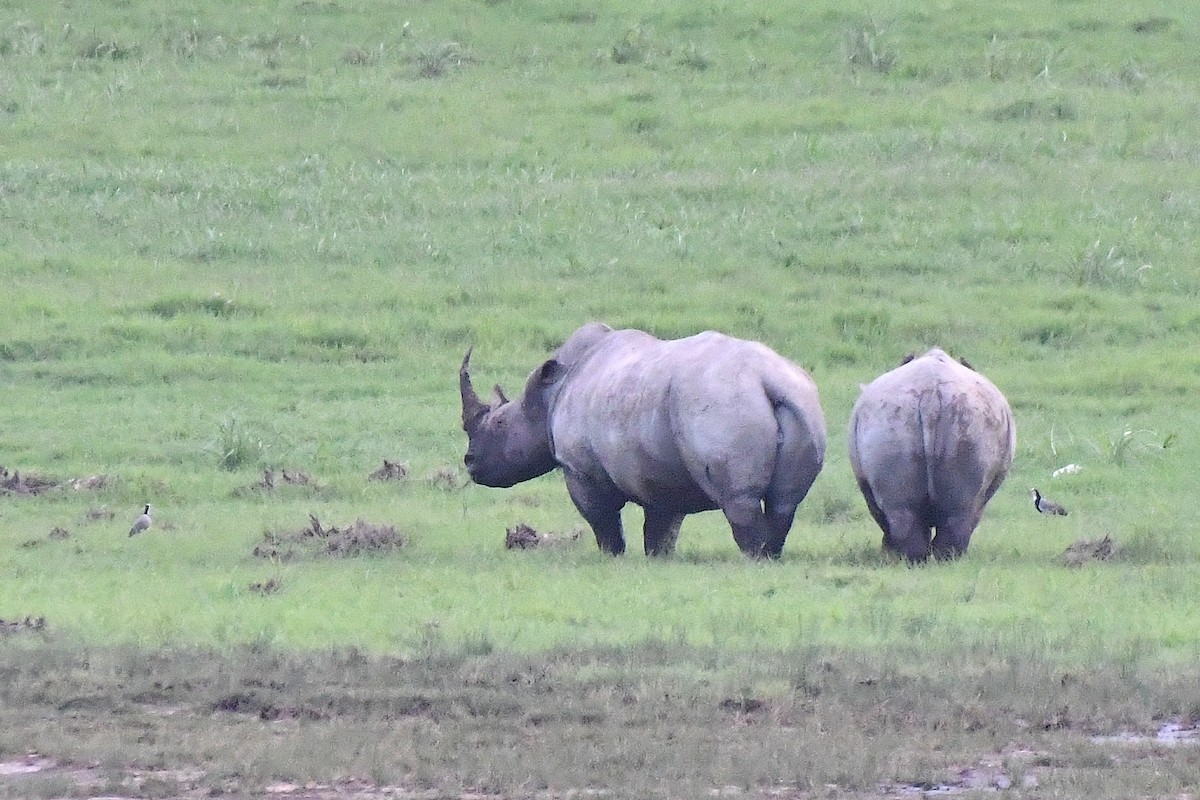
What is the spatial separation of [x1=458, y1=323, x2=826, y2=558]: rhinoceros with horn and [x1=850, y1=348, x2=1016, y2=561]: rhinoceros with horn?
0.97 feet

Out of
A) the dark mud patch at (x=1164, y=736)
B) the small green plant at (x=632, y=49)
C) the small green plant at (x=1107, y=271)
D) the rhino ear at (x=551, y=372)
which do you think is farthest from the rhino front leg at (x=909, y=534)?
the small green plant at (x=632, y=49)

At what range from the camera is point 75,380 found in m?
17.9

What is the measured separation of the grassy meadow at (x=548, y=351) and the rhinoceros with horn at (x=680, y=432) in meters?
0.40

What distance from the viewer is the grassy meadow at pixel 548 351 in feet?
25.8

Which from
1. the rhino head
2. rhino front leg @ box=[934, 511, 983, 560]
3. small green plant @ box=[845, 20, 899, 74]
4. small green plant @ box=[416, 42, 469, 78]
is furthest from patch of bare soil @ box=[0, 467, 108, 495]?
small green plant @ box=[845, 20, 899, 74]

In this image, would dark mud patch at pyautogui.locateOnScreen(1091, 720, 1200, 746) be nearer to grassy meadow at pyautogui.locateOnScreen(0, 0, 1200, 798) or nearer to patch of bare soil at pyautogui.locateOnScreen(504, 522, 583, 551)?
grassy meadow at pyautogui.locateOnScreen(0, 0, 1200, 798)

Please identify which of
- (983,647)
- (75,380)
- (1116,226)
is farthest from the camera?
(1116,226)

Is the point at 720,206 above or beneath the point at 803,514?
above

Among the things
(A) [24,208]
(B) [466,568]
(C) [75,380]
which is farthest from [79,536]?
(A) [24,208]

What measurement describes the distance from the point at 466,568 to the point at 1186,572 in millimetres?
3446

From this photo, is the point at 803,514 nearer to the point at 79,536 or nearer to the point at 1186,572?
the point at 1186,572

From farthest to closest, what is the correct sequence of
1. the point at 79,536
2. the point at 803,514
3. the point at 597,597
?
the point at 803,514
the point at 79,536
the point at 597,597

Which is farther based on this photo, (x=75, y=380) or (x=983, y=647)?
(x=75, y=380)

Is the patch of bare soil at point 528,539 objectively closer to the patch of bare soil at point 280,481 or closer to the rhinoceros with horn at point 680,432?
the rhinoceros with horn at point 680,432
